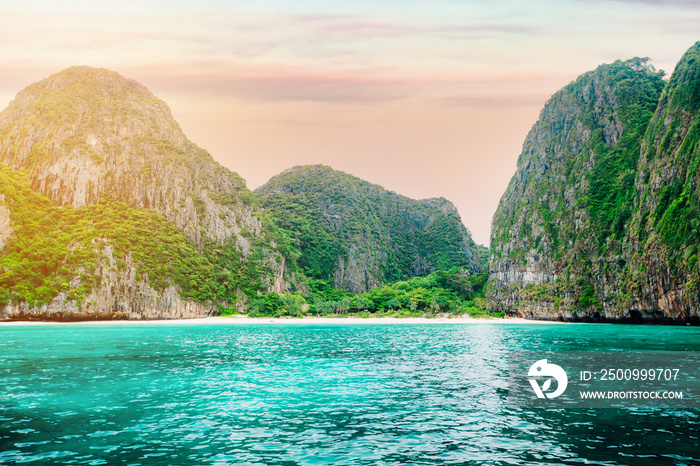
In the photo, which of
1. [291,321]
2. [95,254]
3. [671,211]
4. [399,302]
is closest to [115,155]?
[95,254]

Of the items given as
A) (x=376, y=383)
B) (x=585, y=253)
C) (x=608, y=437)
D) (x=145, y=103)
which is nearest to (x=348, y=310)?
(x=585, y=253)

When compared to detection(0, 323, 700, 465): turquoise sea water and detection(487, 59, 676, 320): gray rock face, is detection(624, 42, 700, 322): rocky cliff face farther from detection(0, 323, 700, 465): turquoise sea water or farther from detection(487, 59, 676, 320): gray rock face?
detection(0, 323, 700, 465): turquoise sea water

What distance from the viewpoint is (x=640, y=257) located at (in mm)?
98438

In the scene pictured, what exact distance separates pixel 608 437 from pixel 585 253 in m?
123

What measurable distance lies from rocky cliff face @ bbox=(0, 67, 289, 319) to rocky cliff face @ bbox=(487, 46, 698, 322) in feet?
280

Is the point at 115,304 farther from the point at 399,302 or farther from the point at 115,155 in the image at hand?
the point at 399,302

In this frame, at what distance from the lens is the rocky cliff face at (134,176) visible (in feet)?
428

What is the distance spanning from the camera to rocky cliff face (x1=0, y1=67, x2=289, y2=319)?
13038 centimetres

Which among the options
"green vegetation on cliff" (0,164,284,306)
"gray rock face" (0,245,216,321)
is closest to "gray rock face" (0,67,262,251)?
"green vegetation on cliff" (0,164,284,306)

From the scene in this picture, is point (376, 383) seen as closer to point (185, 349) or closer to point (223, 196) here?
point (185, 349)

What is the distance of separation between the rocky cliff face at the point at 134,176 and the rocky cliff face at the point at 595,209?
8543 cm

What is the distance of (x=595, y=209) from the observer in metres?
129

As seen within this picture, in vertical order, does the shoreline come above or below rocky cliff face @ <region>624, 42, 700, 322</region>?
below

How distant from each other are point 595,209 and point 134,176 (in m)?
142
